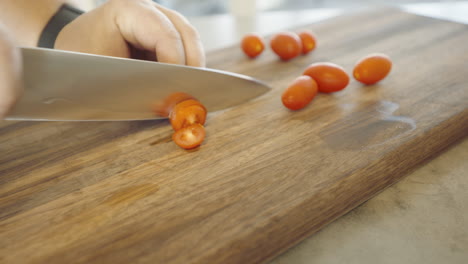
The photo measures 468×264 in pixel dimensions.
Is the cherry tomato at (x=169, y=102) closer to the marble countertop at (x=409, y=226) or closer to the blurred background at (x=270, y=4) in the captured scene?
the marble countertop at (x=409, y=226)

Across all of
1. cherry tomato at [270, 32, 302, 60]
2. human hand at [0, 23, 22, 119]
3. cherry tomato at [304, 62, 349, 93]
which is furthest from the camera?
cherry tomato at [270, 32, 302, 60]

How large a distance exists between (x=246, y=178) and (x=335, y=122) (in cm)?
29

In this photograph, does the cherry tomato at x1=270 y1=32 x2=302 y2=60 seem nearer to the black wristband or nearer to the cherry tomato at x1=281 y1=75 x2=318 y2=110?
the cherry tomato at x1=281 y1=75 x2=318 y2=110

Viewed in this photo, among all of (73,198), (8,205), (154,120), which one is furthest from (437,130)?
(8,205)

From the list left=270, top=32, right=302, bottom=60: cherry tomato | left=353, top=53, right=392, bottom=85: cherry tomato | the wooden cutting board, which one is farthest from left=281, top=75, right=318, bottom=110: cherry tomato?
left=270, top=32, right=302, bottom=60: cherry tomato

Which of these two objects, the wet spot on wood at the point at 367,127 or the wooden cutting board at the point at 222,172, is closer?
the wooden cutting board at the point at 222,172

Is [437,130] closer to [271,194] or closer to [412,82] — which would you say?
[412,82]

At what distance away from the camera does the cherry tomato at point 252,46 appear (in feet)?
4.21

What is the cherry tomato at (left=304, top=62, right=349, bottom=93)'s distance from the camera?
1.00m

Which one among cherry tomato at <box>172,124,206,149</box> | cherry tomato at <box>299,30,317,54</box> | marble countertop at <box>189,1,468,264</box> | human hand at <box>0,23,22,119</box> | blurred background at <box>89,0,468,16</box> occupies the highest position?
human hand at <box>0,23,22,119</box>

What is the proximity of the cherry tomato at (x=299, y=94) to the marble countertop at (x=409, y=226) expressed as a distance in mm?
295

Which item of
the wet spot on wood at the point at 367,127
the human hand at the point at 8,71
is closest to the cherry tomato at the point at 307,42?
the wet spot on wood at the point at 367,127

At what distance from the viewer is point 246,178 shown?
2.49 ft

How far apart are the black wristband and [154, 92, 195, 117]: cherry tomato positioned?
41cm
